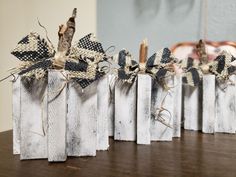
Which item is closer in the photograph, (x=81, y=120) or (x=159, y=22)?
(x=81, y=120)

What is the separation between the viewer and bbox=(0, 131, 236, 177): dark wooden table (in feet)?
1.44

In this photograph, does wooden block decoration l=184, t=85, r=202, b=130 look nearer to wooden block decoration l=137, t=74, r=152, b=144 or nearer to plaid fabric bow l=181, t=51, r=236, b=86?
plaid fabric bow l=181, t=51, r=236, b=86

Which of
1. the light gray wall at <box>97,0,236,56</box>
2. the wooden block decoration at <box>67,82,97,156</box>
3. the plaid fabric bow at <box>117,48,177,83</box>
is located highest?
the light gray wall at <box>97,0,236,56</box>

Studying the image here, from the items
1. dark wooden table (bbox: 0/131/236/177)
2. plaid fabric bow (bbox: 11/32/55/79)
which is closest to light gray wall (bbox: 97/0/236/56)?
dark wooden table (bbox: 0/131/236/177)

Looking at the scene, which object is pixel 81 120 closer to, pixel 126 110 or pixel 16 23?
pixel 126 110

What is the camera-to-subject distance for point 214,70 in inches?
27.5

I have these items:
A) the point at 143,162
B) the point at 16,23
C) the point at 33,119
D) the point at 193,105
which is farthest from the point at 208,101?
the point at 16,23

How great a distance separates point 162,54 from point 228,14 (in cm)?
33

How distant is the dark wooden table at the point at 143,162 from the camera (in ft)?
1.44

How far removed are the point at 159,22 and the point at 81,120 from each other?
1.74ft

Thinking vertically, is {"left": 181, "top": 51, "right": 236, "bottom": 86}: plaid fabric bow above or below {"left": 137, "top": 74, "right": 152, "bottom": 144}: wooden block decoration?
above

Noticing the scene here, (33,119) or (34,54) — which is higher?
(34,54)

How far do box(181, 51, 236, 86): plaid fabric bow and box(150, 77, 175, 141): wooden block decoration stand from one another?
3.1 inches

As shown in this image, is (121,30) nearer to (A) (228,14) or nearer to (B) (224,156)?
(A) (228,14)
